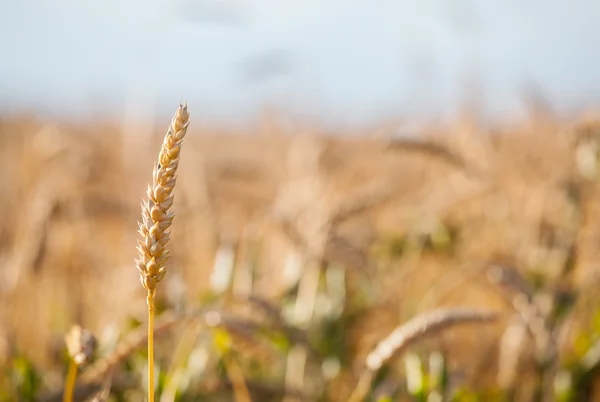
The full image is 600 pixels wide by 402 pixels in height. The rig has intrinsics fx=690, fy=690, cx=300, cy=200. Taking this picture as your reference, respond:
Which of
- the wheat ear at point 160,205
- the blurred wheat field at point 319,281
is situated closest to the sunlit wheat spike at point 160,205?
the wheat ear at point 160,205

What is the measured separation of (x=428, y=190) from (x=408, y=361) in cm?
172

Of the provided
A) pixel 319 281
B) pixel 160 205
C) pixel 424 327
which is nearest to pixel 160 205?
pixel 160 205

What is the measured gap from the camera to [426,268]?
2938mm

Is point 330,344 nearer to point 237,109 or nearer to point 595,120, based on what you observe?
point 595,120

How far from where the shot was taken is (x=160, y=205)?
56 centimetres

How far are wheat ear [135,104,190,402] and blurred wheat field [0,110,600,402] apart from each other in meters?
0.40

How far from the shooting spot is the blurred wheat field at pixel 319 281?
4.66 ft

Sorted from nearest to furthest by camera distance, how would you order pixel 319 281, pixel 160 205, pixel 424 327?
pixel 160 205 < pixel 424 327 < pixel 319 281

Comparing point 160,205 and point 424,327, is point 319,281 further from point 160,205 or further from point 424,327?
point 160,205

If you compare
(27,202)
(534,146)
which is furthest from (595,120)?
(534,146)

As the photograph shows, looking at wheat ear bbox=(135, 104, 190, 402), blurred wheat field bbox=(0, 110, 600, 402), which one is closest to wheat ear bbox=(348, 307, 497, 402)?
blurred wheat field bbox=(0, 110, 600, 402)

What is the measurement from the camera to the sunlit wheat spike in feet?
1.77

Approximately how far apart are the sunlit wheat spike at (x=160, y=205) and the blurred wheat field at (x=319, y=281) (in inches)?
15.8

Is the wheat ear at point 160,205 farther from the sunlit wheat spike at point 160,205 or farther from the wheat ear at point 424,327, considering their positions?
the wheat ear at point 424,327
